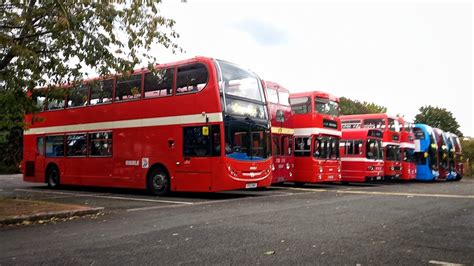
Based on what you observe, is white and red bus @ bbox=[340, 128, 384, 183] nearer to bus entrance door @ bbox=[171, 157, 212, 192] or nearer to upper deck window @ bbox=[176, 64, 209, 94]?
bus entrance door @ bbox=[171, 157, 212, 192]

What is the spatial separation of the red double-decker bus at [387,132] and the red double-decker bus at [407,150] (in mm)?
698

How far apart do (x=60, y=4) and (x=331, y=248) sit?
265 inches

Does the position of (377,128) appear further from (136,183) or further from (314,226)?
(314,226)

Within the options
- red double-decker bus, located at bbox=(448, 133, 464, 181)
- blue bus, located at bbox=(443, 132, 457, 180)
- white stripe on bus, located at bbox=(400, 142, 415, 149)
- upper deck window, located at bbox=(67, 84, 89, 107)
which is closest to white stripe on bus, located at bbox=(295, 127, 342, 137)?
upper deck window, located at bbox=(67, 84, 89, 107)

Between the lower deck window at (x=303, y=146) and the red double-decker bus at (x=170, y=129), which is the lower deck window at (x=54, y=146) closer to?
the red double-decker bus at (x=170, y=129)

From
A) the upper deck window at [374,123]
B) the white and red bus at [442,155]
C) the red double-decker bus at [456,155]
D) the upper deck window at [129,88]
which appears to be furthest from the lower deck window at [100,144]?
the red double-decker bus at [456,155]

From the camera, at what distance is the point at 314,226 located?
24.8 feet

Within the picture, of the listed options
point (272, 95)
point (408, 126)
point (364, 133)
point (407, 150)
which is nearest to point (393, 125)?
point (407, 150)

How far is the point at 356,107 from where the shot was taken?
63156 millimetres

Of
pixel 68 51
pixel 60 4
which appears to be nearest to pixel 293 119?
pixel 68 51

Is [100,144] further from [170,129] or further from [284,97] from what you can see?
[284,97]

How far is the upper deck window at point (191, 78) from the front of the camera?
13297 mm

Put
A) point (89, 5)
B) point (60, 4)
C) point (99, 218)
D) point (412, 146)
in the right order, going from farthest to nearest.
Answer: point (412, 146), point (89, 5), point (99, 218), point (60, 4)

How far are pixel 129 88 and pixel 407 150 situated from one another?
18.1m
